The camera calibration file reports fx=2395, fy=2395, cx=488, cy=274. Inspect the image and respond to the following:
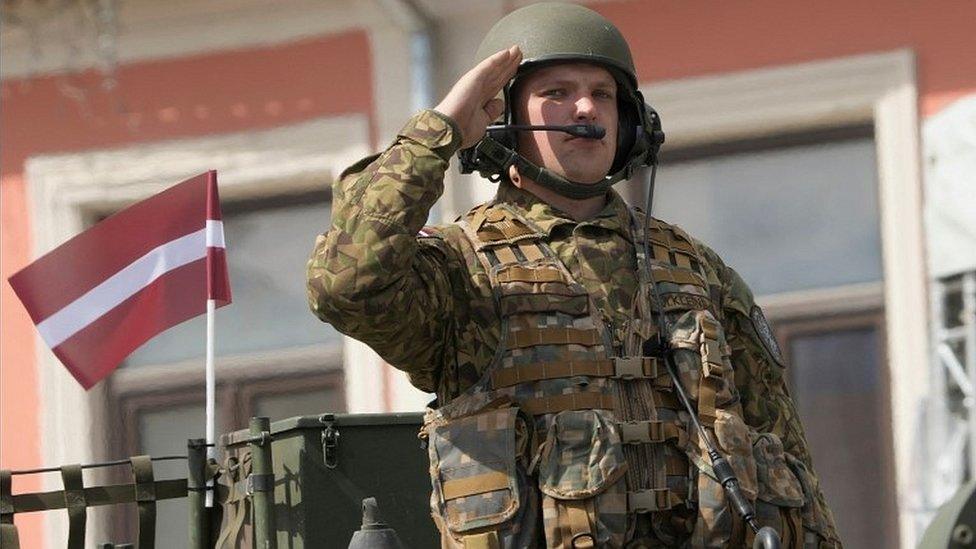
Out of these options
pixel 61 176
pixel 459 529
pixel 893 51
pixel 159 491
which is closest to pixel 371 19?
pixel 61 176

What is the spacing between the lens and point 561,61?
453 centimetres

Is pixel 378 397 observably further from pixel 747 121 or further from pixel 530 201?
pixel 530 201

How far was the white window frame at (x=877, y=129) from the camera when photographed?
9.46 metres

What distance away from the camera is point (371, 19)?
405 inches

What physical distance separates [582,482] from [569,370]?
0.22m

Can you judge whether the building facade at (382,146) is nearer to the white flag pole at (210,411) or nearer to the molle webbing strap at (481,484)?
the white flag pole at (210,411)

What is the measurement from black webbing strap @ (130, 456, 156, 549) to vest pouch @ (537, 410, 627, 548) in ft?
3.71

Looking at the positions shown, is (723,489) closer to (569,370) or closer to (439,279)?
(569,370)

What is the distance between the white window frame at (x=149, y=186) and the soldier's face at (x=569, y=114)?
5.63 m

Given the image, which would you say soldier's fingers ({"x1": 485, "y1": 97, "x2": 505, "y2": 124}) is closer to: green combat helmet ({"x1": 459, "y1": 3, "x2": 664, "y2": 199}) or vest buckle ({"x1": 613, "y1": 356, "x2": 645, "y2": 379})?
green combat helmet ({"x1": 459, "y1": 3, "x2": 664, "y2": 199})

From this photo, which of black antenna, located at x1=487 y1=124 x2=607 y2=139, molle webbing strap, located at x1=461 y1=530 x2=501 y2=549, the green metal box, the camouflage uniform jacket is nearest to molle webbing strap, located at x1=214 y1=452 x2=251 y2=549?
the green metal box

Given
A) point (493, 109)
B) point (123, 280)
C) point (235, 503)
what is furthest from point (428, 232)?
point (123, 280)

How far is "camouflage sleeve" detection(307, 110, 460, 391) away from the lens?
4.07 meters

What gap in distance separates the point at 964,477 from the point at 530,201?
460 cm
